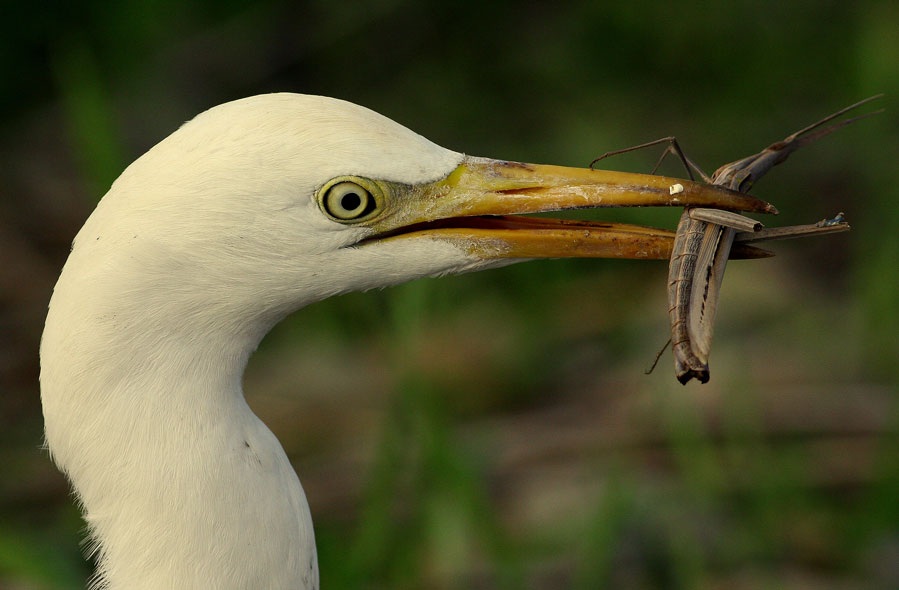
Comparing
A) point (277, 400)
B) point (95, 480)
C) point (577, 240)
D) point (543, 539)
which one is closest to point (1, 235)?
point (277, 400)

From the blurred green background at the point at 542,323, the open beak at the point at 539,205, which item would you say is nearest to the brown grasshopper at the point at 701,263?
the open beak at the point at 539,205

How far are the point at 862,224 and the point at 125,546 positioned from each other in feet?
13.1

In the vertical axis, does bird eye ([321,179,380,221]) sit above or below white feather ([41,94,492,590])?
above

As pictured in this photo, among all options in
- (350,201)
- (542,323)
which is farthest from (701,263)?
(542,323)

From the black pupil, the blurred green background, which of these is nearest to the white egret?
the black pupil

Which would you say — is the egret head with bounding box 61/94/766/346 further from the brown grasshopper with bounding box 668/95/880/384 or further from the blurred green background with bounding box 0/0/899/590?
the blurred green background with bounding box 0/0/899/590

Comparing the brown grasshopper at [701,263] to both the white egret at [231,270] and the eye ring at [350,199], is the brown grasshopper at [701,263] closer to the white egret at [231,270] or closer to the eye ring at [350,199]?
the white egret at [231,270]

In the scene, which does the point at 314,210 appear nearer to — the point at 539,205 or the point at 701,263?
the point at 539,205

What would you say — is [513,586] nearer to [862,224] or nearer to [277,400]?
[277,400]

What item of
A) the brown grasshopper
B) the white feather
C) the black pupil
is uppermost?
the brown grasshopper

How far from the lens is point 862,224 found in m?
5.06

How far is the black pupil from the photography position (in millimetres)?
1887

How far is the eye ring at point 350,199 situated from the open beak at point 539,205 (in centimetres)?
6

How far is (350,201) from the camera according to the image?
189cm
